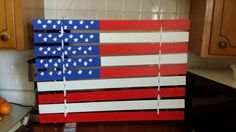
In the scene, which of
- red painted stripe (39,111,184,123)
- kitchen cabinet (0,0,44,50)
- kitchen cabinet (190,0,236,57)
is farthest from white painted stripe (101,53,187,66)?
kitchen cabinet (0,0,44,50)

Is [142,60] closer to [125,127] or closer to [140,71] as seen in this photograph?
[140,71]

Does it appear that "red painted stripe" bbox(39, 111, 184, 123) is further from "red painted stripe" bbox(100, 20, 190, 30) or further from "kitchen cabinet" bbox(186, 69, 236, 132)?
"red painted stripe" bbox(100, 20, 190, 30)

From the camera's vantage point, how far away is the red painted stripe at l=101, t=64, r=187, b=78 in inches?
37.6

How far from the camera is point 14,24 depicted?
0.87m

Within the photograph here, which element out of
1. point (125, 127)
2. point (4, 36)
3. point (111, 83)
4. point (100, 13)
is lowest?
point (125, 127)

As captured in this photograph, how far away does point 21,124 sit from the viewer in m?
1.01

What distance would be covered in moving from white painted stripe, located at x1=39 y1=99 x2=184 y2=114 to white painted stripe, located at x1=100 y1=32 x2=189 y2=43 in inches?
11.6

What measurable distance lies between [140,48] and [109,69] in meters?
0.18

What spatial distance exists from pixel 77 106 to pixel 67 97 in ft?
0.21

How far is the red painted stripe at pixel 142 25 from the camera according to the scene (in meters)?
0.93

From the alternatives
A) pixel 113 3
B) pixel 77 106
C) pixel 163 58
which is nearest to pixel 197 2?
pixel 163 58

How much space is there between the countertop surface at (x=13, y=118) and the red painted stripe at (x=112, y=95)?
0.18 m

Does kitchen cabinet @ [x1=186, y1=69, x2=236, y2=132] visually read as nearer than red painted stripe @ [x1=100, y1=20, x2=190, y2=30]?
Yes

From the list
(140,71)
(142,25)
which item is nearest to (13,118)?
(140,71)
